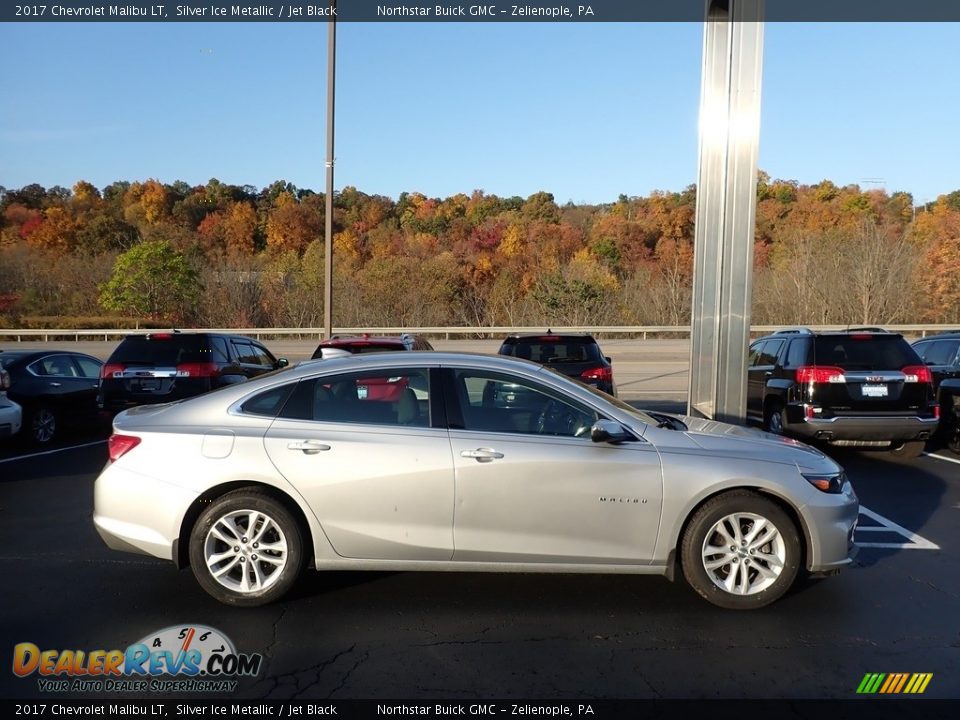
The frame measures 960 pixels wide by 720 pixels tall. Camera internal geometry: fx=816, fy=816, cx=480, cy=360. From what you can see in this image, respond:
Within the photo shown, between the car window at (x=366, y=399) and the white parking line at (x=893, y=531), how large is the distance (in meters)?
3.80

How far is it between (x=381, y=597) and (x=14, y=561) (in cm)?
280

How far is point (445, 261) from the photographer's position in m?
45.8

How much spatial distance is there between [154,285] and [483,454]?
39.9 m

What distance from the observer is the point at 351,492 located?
Result: 16.1ft

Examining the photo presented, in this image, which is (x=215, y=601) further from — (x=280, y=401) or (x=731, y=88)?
(x=731, y=88)

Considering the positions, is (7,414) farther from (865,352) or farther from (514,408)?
(865,352)

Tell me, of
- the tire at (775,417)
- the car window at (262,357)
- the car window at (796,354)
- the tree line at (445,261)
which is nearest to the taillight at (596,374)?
the tire at (775,417)

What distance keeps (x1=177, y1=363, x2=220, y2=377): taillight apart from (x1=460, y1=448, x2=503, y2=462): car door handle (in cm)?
764

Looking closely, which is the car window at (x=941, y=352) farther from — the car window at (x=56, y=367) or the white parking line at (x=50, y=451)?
the car window at (x=56, y=367)

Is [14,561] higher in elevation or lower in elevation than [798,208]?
lower

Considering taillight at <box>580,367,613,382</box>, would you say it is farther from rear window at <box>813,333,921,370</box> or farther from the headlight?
the headlight

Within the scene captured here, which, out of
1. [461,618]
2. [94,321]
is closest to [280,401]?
[461,618]

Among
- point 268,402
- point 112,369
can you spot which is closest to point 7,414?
point 112,369

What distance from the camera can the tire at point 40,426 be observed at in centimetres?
1118
